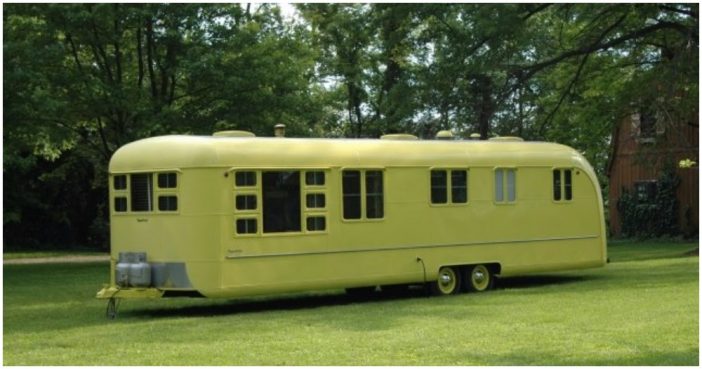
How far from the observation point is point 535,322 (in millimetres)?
14781

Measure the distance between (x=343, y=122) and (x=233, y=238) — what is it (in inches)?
1224

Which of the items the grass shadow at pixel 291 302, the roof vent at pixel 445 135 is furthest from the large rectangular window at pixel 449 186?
the grass shadow at pixel 291 302

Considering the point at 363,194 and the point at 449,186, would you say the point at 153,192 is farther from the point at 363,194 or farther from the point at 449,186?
the point at 449,186

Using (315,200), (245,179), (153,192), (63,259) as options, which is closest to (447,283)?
(315,200)

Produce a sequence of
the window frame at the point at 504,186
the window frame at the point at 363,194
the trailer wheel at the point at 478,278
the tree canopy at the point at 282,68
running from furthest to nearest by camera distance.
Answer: the tree canopy at the point at 282,68
the window frame at the point at 504,186
the trailer wheel at the point at 478,278
the window frame at the point at 363,194

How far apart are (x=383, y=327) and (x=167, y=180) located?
406cm

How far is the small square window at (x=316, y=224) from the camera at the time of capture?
17.8 meters

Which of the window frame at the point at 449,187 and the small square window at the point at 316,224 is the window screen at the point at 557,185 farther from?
the small square window at the point at 316,224

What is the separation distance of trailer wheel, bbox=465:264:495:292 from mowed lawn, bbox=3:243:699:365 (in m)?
0.20

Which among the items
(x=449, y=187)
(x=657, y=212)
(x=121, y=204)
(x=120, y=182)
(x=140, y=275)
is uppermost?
(x=120, y=182)

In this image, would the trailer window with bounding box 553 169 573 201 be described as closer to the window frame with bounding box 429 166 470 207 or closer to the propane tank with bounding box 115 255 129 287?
the window frame with bounding box 429 166 470 207

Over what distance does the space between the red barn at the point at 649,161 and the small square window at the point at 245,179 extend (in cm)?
1454

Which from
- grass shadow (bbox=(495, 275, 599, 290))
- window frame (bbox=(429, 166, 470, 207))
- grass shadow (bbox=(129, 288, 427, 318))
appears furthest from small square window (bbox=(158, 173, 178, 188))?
grass shadow (bbox=(495, 275, 599, 290))

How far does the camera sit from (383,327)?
14758 mm
